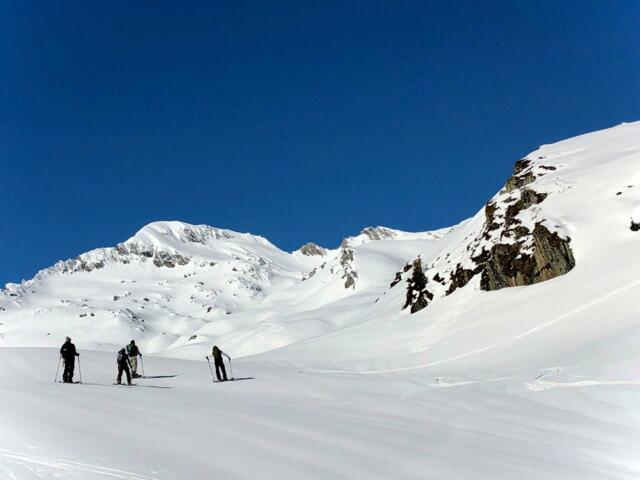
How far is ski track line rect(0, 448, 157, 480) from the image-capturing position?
797 cm

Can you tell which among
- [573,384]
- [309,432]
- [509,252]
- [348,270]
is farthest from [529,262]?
[348,270]

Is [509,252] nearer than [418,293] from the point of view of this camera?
Yes

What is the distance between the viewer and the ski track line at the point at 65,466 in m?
7.97

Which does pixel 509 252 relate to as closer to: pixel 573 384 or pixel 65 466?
pixel 573 384

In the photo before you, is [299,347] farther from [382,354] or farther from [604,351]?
[604,351]

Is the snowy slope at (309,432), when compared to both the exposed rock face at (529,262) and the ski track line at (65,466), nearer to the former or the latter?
the ski track line at (65,466)

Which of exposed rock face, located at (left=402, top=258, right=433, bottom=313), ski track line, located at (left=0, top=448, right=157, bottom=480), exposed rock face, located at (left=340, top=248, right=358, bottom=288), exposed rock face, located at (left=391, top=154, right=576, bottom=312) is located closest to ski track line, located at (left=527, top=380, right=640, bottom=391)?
ski track line, located at (left=0, top=448, right=157, bottom=480)

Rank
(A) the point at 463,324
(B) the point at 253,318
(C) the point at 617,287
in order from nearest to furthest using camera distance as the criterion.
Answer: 1. (C) the point at 617,287
2. (A) the point at 463,324
3. (B) the point at 253,318

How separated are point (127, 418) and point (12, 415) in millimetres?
2141

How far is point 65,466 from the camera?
8156 millimetres

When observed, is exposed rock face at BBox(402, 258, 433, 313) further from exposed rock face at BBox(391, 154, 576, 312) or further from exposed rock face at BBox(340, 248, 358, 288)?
exposed rock face at BBox(340, 248, 358, 288)

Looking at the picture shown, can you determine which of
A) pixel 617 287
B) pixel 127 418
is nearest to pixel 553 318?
pixel 617 287

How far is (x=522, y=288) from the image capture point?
36.1m

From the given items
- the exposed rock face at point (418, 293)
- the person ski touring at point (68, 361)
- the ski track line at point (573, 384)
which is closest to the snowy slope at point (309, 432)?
the ski track line at point (573, 384)
